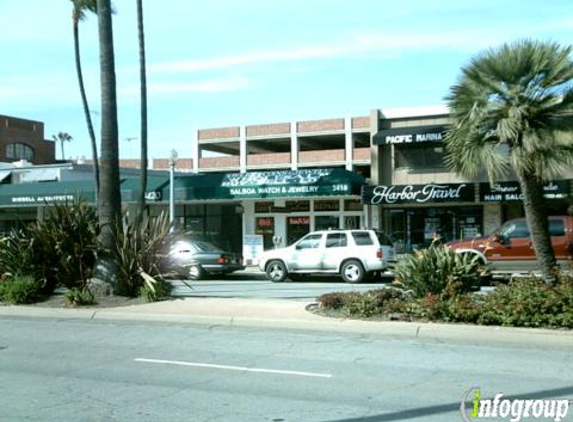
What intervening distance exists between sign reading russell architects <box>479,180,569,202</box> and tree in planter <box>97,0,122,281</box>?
13503 millimetres

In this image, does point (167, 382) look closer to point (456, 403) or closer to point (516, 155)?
point (456, 403)

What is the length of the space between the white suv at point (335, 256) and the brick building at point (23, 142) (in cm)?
5420

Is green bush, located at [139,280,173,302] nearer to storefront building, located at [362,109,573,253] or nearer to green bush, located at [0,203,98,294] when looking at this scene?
green bush, located at [0,203,98,294]

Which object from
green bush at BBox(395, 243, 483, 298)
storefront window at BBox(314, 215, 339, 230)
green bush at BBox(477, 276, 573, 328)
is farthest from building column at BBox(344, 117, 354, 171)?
green bush at BBox(477, 276, 573, 328)

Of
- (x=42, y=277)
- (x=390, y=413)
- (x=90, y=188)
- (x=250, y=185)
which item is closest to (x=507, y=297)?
(x=390, y=413)

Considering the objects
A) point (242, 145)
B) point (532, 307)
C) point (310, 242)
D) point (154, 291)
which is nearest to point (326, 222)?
point (310, 242)

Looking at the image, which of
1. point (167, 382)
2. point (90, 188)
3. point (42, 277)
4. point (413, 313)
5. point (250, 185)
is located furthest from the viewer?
point (90, 188)

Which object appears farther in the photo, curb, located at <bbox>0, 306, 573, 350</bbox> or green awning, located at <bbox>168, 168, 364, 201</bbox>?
green awning, located at <bbox>168, 168, 364, 201</bbox>

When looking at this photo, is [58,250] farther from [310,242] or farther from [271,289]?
[310,242]

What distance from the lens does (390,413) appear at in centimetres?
615

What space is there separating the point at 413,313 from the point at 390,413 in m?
5.16

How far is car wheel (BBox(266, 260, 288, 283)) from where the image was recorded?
2288 centimetres

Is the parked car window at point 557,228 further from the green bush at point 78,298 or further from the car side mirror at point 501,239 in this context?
the green bush at point 78,298

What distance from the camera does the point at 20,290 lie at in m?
14.8
